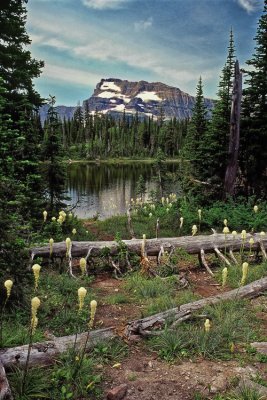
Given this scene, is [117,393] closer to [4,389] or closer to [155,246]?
[4,389]

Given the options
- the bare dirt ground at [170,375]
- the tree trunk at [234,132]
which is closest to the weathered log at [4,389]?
the bare dirt ground at [170,375]

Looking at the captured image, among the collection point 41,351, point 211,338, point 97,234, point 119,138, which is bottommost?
point 97,234

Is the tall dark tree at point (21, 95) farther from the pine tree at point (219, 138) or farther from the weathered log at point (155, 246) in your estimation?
the pine tree at point (219, 138)

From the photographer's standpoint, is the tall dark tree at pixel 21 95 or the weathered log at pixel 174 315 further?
the tall dark tree at pixel 21 95

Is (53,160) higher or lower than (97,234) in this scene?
higher

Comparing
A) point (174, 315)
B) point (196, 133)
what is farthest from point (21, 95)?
point (196, 133)

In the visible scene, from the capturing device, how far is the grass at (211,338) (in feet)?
18.8

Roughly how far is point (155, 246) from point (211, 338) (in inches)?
212

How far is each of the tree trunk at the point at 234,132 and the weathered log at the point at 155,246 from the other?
690 cm

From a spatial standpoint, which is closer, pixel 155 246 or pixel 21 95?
pixel 155 246

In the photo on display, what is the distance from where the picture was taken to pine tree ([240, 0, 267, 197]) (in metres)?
19.4

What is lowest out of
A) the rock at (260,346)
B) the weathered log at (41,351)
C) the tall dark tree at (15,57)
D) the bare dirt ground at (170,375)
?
the bare dirt ground at (170,375)

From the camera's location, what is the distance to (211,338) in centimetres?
593

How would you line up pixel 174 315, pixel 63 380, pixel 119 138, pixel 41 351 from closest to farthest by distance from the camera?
pixel 63 380, pixel 41 351, pixel 174 315, pixel 119 138
